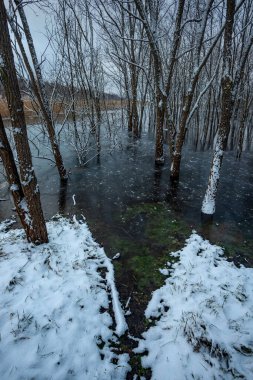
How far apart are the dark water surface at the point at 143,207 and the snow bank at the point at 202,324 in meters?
0.37

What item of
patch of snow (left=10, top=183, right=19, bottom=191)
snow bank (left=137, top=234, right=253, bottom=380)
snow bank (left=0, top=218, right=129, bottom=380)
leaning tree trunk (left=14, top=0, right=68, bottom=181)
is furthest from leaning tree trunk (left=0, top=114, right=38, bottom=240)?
leaning tree trunk (left=14, top=0, right=68, bottom=181)

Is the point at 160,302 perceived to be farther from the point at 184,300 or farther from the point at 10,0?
the point at 10,0

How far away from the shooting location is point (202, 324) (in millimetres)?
3242

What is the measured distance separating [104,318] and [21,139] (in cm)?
349

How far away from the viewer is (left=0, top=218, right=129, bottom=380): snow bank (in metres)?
2.80

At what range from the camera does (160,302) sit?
392 cm

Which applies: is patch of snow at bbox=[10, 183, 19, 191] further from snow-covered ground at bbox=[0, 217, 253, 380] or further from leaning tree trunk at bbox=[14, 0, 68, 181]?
leaning tree trunk at bbox=[14, 0, 68, 181]

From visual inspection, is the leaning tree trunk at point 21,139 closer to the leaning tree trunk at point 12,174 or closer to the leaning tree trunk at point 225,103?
the leaning tree trunk at point 12,174

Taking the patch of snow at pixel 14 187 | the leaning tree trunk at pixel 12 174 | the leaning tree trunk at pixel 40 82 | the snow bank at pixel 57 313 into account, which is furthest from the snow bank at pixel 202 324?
the leaning tree trunk at pixel 40 82

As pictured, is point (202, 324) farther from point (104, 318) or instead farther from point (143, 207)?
point (143, 207)

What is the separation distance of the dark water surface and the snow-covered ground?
379 mm

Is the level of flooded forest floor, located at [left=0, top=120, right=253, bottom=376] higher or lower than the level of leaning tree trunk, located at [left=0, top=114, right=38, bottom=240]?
lower

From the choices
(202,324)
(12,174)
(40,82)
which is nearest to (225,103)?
(202,324)

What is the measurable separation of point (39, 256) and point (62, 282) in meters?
0.88
